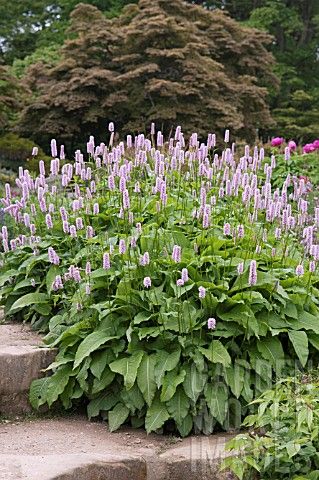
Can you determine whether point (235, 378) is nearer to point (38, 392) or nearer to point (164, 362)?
point (164, 362)

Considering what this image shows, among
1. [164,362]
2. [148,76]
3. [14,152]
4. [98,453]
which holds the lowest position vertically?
[98,453]

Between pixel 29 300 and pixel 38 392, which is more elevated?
pixel 29 300

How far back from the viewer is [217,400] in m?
3.95

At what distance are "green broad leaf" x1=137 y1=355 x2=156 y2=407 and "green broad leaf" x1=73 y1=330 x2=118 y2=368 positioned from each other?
25cm

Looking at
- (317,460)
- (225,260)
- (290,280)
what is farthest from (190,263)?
(317,460)

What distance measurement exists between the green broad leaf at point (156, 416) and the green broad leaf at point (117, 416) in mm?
141

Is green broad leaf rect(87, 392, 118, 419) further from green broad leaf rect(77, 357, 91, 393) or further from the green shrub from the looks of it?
the green shrub

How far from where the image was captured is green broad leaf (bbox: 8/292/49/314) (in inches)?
187

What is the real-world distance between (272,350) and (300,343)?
6.4 inches

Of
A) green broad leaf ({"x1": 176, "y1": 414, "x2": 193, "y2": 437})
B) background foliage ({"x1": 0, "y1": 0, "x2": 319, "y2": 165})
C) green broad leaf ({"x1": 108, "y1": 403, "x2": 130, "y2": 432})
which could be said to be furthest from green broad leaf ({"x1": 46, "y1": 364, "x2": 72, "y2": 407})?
background foliage ({"x1": 0, "y1": 0, "x2": 319, "y2": 165})

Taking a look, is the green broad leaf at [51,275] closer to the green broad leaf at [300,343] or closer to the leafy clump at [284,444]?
the green broad leaf at [300,343]

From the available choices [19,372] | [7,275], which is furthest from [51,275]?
[19,372]

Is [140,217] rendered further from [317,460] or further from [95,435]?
[317,460]

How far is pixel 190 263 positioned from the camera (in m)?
4.27
